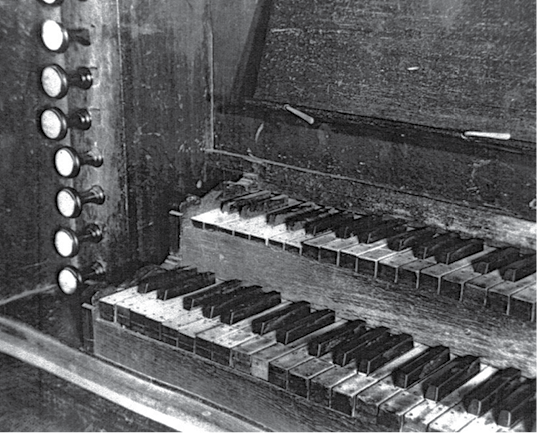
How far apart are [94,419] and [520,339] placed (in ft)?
5.29

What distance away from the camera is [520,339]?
2.14 metres

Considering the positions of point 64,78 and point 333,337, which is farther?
point 64,78

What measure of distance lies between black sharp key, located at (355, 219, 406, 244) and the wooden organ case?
0.02m

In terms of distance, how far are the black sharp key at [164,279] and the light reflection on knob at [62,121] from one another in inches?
24.7

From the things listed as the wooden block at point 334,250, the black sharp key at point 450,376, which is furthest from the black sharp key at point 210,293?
the black sharp key at point 450,376

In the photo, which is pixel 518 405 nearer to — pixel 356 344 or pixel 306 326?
pixel 356 344

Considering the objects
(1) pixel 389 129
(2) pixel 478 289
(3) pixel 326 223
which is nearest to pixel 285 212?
(3) pixel 326 223

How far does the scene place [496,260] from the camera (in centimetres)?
225

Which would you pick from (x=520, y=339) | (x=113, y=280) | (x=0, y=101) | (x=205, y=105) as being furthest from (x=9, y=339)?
(x=520, y=339)

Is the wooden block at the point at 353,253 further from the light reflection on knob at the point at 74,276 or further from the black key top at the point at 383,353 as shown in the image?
the light reflection on knob at the point at 74,276

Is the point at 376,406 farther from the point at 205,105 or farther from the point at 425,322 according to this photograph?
the point at 205,105

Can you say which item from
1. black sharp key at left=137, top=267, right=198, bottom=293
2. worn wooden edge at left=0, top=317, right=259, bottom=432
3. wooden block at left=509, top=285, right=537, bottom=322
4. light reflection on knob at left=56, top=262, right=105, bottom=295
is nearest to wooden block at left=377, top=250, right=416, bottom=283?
wooden block at left=509, top=285, right=537, bottom=322

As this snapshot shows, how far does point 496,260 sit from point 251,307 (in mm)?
784

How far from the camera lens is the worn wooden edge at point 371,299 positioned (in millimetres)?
2172
